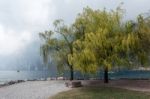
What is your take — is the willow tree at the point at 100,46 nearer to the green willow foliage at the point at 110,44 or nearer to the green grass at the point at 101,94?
the green willow foliage at the point at 110,44

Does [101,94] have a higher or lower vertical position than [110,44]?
lower

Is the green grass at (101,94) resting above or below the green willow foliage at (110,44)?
below

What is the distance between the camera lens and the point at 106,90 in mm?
35562

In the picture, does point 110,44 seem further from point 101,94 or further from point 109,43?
point 101,94

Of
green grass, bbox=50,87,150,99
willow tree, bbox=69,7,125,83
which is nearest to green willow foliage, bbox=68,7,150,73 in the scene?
willow tree, bbox=69,7,125,83

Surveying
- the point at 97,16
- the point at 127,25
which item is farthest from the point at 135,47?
the point at 97,16

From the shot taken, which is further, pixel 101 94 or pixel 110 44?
pixel 110 44

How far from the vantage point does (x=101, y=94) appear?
Answer: 33.0 metres

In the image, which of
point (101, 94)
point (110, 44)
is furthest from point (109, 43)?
point (101, 94)

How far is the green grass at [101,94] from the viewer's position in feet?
103

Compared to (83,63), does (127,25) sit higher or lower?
higher

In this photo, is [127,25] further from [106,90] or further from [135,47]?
[106,90]

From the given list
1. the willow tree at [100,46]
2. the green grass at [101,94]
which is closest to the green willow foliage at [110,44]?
the willow tree at [100,46]

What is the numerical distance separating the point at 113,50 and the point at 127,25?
3591 millimetres
